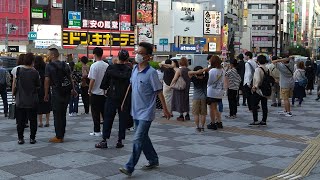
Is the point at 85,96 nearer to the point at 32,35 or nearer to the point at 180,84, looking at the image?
the point at 180,84

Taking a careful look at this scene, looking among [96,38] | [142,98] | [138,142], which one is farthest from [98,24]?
[138,142]

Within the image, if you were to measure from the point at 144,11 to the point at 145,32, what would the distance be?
3.41m

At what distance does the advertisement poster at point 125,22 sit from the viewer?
2699 inches

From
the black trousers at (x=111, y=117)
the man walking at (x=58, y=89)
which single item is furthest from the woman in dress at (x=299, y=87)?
the man walking at (x=58, y=89)

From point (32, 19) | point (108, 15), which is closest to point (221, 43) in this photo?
point (108, 15)

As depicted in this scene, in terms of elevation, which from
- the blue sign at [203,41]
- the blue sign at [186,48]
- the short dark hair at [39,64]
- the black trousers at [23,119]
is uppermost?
the blue sign at [203,41]

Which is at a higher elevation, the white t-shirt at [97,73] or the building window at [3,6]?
the building window at [3,6]

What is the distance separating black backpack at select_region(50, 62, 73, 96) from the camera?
8.47m

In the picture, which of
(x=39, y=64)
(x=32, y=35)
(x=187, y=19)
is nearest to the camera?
(x=39, y=64)

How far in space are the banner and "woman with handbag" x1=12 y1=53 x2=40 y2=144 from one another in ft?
185

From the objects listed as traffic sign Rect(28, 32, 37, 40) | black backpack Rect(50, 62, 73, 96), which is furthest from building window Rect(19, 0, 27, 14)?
black backpack Rect(50, 62, 73, 96)

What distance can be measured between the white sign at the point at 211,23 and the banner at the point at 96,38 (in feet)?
56.4

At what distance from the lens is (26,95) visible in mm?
8234

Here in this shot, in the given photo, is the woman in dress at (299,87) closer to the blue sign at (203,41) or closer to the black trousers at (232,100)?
the black trousers at (232,100)
